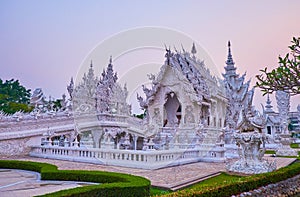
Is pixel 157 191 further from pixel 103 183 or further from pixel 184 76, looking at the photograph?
pixel 184 76

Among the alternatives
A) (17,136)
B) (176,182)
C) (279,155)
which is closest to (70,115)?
(17,136)

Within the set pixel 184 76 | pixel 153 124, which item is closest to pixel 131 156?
pixel 153 124

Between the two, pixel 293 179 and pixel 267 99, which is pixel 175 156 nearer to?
pixel 293 179

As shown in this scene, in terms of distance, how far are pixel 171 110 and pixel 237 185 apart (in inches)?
614

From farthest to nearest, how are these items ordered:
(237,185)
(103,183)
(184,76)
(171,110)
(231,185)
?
(171,110) → (184,76) → (103,183) → (237,185) → (231,185)

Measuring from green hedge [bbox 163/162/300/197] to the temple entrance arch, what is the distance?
43.0 feet

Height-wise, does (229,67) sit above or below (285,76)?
above

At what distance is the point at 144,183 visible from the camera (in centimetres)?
550

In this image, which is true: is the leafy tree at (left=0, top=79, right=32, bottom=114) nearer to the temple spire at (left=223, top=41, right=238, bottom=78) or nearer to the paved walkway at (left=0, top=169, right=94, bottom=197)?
the temple spire at (left=223, top=41, right=238, bottom=78)

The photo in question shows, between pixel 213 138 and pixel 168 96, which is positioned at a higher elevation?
pixel 168 96

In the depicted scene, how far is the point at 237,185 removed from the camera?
5.77 meters

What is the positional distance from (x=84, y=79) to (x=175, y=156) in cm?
2399

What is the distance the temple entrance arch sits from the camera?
2067 centimetres

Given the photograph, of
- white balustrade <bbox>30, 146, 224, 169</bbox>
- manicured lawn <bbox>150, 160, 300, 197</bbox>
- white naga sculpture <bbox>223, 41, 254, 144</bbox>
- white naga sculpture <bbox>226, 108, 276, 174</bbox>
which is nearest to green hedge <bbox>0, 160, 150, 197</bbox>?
manicured lawn <bbox>150, 160, 300, 197</bbox>
